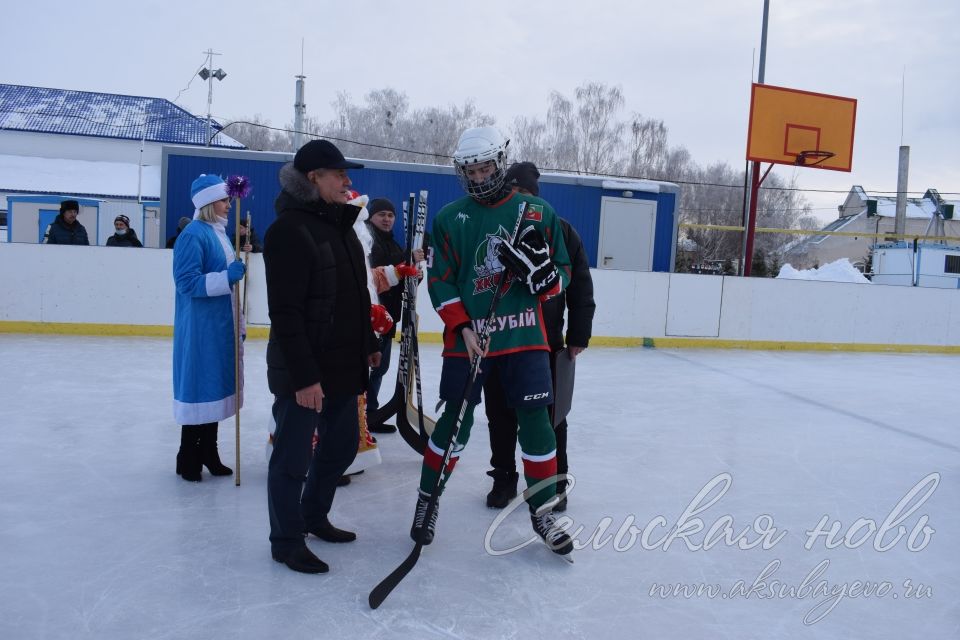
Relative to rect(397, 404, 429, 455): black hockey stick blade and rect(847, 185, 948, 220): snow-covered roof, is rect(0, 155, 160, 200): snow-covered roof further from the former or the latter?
rect(847, 185, 948, 220): snow-covered roof

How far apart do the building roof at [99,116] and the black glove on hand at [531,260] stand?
1109 inches

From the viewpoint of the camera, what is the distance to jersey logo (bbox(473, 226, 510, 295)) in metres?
2.61

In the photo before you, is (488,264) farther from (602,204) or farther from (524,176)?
(602,204)

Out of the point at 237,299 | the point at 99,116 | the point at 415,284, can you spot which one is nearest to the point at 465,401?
the point at 415,284

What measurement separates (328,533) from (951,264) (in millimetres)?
20452

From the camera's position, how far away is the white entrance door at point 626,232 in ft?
42.8

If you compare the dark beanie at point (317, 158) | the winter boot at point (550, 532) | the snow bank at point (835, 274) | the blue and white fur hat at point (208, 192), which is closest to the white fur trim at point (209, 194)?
the blue and white fur hat at point (208, 192)

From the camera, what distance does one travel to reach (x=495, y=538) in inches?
113

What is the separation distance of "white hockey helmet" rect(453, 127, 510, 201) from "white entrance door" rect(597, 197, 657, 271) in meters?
10.6

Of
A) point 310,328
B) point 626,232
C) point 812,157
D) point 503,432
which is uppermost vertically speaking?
point 812,157

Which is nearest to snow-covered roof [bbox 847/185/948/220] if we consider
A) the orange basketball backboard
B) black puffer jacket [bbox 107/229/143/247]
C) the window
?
the window

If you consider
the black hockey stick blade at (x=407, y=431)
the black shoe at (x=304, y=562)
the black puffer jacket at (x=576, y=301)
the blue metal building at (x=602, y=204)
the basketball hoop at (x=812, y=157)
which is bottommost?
the black shoe at (x=304, y=562)

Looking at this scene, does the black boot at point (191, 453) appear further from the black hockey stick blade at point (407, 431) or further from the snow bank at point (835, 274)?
the snow bank at point (835, 274)

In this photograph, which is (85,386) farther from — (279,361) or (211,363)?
(279,361)
